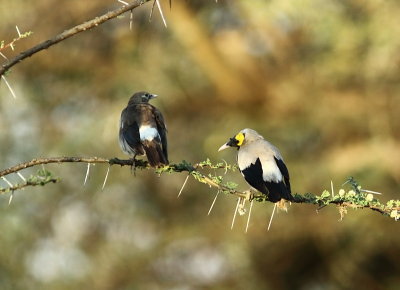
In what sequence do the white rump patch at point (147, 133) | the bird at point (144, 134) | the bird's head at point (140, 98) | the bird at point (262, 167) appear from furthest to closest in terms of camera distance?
1. the bird's head at point (140, 98)
2. the white rump patch at point (147, 133)
3. the bird at point (144, 134)
4. the bird at point (262, 167)

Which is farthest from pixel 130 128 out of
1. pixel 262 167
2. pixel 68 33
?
pixel 68 33

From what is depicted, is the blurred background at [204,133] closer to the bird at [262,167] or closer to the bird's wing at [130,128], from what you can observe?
the bird's wing at [130,128]

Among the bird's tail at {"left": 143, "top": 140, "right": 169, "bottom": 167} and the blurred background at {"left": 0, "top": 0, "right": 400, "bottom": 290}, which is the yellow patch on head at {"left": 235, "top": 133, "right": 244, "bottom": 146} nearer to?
the bird's tail at {"left": 143, "top": 140, "right": 169, "bottom": 167}

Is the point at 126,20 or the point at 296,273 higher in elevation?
the point at 126,20

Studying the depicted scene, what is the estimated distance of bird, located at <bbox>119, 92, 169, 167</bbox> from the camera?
21.8 ft

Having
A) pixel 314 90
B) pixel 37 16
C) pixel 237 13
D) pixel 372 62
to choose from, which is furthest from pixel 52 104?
pixel 372 62

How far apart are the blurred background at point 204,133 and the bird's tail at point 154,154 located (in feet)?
22.5

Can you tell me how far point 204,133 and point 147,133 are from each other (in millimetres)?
8411

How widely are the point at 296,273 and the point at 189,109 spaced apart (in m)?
3.31

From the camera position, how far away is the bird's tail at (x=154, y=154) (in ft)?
20.9

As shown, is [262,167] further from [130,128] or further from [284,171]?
[130,128]

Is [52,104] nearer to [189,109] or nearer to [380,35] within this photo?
[189,109]

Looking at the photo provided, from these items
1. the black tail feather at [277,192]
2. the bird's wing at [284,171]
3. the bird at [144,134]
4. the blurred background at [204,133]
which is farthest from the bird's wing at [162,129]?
the blurred background at [204,133]

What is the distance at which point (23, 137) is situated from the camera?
54.1ft
